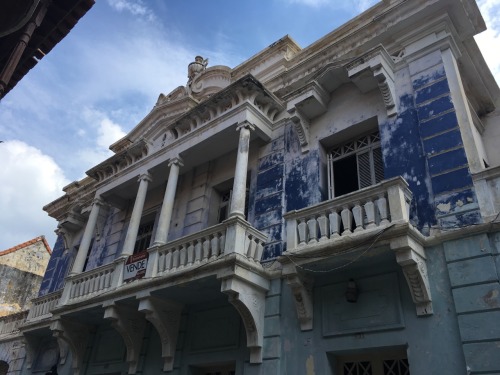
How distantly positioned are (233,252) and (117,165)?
6905 millimetres

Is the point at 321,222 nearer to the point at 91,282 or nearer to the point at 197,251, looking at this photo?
the point at 197,251

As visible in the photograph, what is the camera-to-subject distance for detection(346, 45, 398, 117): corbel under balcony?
855 cm

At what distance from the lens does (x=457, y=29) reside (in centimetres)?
880

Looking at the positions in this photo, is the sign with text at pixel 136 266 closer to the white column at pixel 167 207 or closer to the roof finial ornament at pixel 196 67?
the white column at pixel 167 207

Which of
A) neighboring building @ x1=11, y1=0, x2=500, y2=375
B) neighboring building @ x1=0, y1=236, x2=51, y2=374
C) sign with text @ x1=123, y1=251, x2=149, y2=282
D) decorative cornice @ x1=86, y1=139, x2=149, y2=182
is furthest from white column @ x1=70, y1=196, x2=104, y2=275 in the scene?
neighboring building @ x1=0, y1=236, x2=51, y2=374

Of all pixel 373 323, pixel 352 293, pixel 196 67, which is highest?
pixel 196 67

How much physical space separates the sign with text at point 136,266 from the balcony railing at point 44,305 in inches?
154

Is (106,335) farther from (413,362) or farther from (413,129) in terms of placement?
(413,129)

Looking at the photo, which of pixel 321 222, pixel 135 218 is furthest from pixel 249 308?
pixel 135 218

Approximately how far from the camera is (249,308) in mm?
7996

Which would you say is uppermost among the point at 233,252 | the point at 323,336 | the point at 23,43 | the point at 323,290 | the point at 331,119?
the point at 331,119

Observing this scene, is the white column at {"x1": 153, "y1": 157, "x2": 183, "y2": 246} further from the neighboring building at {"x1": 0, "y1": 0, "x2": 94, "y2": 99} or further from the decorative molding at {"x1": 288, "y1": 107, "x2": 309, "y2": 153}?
the neighboring building at {"x1": 0, "y1": 0, "x2": 94, "y2": 99}

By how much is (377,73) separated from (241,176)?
3.46 meters

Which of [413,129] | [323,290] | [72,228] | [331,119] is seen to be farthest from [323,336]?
[72,228]
